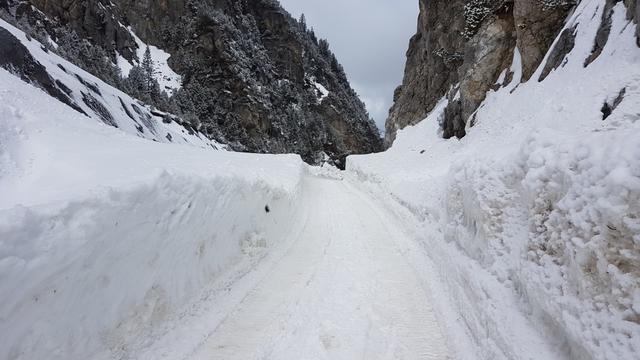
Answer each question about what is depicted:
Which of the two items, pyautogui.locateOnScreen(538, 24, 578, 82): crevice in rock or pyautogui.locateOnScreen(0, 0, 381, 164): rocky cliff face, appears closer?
pyautogui.locateOnScreen(538, 24, 578, 82): crevice in rock

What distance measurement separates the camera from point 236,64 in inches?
3273

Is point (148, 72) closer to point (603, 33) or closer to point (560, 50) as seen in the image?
point (560, 50)

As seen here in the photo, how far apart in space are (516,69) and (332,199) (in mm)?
12338

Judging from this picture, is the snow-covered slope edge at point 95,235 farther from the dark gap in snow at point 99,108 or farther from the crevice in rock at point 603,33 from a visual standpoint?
the dark gap in snow at point 99,108

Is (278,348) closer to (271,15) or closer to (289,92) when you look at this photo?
(289,92)

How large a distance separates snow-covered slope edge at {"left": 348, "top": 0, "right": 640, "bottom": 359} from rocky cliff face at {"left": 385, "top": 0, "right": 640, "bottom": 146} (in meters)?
7.95

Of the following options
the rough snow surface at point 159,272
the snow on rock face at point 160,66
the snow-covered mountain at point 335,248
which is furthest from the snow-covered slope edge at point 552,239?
the snow on rock face at point 160,66

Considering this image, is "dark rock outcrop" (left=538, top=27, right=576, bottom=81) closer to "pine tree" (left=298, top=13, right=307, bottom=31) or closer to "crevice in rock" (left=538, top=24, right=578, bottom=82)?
"crevice in rock" (left=538, top=24, right=578, bottom=82)

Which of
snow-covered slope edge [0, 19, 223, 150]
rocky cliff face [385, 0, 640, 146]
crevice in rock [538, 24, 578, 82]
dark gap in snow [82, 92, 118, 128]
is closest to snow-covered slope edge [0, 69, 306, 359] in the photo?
rocky cliff face [385, 0, 640, 146]

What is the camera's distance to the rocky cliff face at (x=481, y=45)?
1756cm

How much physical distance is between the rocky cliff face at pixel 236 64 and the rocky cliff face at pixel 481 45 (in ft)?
121

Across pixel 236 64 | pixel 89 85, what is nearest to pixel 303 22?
pixel 236 64

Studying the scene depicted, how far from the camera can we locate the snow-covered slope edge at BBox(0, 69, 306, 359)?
3788 millimetres

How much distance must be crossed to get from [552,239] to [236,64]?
85.7m
